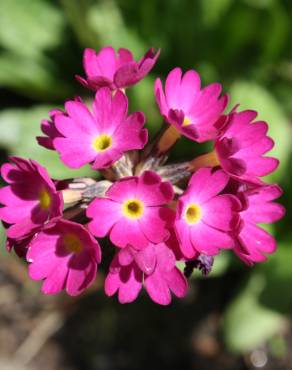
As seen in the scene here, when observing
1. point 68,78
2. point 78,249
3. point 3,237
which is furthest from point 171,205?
point 68,78

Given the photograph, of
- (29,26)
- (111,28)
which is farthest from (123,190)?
(29,26)

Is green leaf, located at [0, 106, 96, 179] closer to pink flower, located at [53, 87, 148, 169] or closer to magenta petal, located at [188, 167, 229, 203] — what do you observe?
pink flower, located at [53, 87, 148, 169]

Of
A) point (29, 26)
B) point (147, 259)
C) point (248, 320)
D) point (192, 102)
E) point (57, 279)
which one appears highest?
point (192, 102)

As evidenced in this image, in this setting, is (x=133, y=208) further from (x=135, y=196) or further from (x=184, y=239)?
(x=184, y=239)

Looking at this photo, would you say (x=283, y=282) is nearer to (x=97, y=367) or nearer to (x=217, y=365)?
(x=217, y=365)

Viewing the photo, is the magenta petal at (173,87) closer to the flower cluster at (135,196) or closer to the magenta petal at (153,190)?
the flower cluster at (135,196)

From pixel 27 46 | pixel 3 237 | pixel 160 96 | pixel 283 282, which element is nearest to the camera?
pixel 160 96

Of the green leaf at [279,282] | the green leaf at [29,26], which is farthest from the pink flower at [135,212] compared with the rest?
the green leaf at [29,26]
